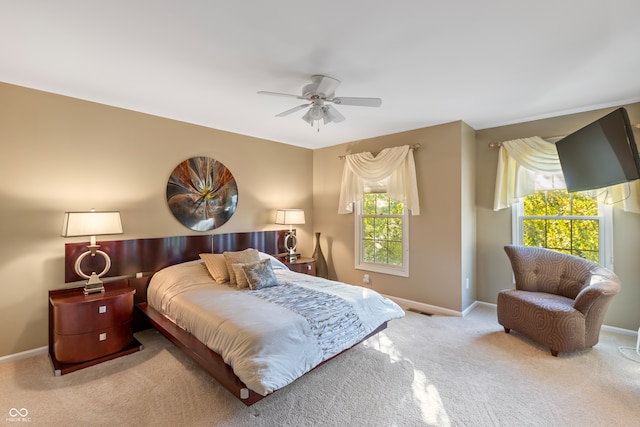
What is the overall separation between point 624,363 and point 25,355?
18.2 ft

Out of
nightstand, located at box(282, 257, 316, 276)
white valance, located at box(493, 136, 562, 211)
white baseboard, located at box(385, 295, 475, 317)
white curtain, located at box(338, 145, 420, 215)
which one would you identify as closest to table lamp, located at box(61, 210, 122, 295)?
nightstand, located at box(282, 257, 316, 276)

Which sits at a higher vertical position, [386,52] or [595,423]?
[386,52]

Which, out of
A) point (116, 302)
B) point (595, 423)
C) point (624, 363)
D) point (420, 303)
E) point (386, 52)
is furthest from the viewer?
point (420, 303)

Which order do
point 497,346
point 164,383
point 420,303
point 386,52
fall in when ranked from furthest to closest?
point 420,303, point 497,346, point 164,383, point 386,52

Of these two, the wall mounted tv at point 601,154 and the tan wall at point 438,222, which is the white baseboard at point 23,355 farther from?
the wall mounted tv at point 601,154

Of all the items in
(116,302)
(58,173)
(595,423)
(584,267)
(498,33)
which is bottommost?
(595,423)

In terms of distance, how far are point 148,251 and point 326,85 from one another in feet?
9.07

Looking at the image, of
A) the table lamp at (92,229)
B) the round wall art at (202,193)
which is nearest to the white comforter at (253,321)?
the table lamp at (92,229)

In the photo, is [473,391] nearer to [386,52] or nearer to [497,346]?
[497,346]

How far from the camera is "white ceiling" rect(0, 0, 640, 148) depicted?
1.76 meters

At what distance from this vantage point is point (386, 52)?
86.7 inches

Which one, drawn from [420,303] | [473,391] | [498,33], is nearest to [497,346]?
[473,391]

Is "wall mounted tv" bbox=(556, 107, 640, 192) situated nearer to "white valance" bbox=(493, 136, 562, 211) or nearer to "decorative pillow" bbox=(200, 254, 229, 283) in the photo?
"white valance" bbox=(493, 136, 562, 211)

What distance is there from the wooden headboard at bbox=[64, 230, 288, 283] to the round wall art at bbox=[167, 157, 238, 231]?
23cm
